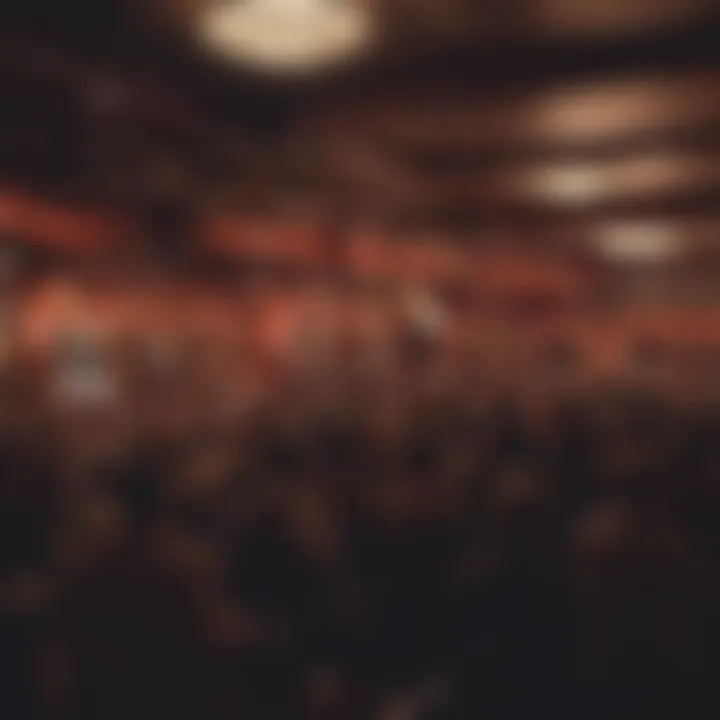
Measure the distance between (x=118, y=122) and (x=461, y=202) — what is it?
0.60 ft

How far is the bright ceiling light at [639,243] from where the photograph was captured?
1.85ft

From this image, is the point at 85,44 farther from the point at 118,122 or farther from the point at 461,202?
the point at 461,202

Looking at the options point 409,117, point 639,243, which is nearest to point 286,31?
point 409,117

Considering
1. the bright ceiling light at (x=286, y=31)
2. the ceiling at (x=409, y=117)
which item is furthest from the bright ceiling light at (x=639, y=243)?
the bright ceiling light at (x=286, y=31)

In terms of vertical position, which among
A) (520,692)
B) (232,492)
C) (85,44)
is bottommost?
(520,692)

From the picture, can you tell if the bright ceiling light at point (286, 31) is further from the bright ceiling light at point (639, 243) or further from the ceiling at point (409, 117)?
the bright ceiling light at point (639, 243)

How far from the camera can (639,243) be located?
1.88ft

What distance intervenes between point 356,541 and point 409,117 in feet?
0.73

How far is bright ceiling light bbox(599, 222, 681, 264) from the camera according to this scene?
563mm

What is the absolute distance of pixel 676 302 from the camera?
57 centimetres

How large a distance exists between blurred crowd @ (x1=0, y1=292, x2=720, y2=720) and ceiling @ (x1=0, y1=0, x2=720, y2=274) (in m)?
0.08

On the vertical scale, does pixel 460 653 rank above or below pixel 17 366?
below

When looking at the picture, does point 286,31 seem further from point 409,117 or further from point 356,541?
point 356,541

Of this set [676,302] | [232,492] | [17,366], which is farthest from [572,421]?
[17,366]
